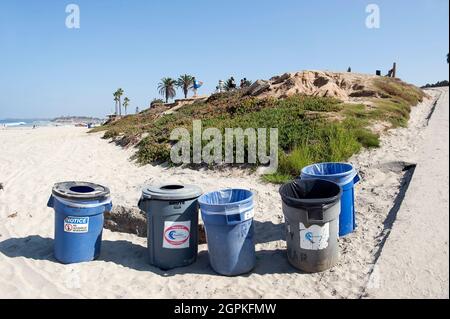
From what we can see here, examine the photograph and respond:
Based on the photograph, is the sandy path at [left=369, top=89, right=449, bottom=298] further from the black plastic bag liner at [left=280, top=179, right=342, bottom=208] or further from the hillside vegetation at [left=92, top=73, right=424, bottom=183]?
the hillside vegetation at [left=92, top=73, right=424, bottom=183]

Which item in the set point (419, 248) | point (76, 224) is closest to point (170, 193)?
point (76, 224)

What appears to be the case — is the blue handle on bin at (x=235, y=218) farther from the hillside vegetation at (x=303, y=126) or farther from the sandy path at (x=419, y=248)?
the hillside vegetation at (x=303, y=126)

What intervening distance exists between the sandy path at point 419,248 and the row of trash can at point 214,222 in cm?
65

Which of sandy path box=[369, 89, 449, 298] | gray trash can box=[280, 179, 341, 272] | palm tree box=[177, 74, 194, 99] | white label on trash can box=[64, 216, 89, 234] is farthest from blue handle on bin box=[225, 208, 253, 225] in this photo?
palm tree box=[177, 74, 194, 99]

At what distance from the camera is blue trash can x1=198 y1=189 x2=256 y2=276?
393 centimetres

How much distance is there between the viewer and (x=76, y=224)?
14.6 feet

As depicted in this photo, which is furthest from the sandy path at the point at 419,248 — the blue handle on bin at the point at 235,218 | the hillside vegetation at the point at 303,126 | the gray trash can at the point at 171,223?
the hillside vegetation at the point at 303,126

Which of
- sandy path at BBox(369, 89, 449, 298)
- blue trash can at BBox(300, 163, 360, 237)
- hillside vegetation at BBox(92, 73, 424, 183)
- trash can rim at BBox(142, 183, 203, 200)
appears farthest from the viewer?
hillside vegetation at BBox(92, 73, 424, 183)

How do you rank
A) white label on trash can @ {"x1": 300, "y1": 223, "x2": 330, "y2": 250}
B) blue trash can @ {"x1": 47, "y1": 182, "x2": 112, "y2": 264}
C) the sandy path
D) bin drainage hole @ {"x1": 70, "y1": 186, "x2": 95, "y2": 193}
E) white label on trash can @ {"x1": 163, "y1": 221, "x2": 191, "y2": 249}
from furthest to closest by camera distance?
bin drainage hole @ {"x1": 70, "y1": 186, "x2": 95, "y2": 193}
blue trash can @ {"x1": 47, "y1": 182, "x2": 112, "y2": 264}
white label on trash can @ {"x1": 163, "y1": 221, "x2": 191, "y2": 249}
white label on trash can @ {"x1": 300, "y1": 223, "x2": 330, "y2": 250}
the sandy path

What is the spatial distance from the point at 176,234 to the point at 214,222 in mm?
588

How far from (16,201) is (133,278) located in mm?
4391

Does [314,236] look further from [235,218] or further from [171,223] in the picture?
[171,223]

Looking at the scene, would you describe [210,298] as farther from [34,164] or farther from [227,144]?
[34,164]

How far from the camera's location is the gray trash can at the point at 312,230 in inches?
152
